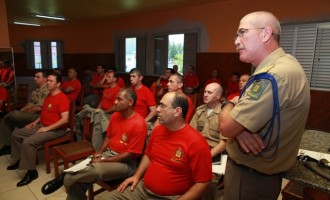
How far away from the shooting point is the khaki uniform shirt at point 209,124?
233 centimetres

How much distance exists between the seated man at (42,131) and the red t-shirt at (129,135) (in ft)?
3.57

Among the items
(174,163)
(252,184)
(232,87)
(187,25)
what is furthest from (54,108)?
(187,25)

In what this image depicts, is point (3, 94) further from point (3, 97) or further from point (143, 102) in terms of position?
point (143, 102)

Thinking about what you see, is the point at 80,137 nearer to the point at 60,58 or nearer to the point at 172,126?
the point at 172,126

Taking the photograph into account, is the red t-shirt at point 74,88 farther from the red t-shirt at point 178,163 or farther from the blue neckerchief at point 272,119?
the blue neckerchief at point 272,119

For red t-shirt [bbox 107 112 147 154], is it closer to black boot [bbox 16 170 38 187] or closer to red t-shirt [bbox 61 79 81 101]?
black boot [bbox 16 170 38 187]

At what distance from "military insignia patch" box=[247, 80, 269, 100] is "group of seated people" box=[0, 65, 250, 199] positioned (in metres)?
0.38

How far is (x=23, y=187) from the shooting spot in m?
2.63

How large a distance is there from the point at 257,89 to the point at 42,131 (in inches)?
106

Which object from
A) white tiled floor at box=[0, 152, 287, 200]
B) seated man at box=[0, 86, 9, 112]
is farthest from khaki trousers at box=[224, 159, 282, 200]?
seated man at box=[0, 86, 9, 112]

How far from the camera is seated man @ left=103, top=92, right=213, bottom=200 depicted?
1453 mm

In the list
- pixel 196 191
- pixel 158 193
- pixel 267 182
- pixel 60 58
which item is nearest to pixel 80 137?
pixel 158 193

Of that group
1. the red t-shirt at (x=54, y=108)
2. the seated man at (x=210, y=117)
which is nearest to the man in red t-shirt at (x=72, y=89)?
the red t-shirt at (x=54, y=108)

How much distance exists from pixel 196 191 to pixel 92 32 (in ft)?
30.8
